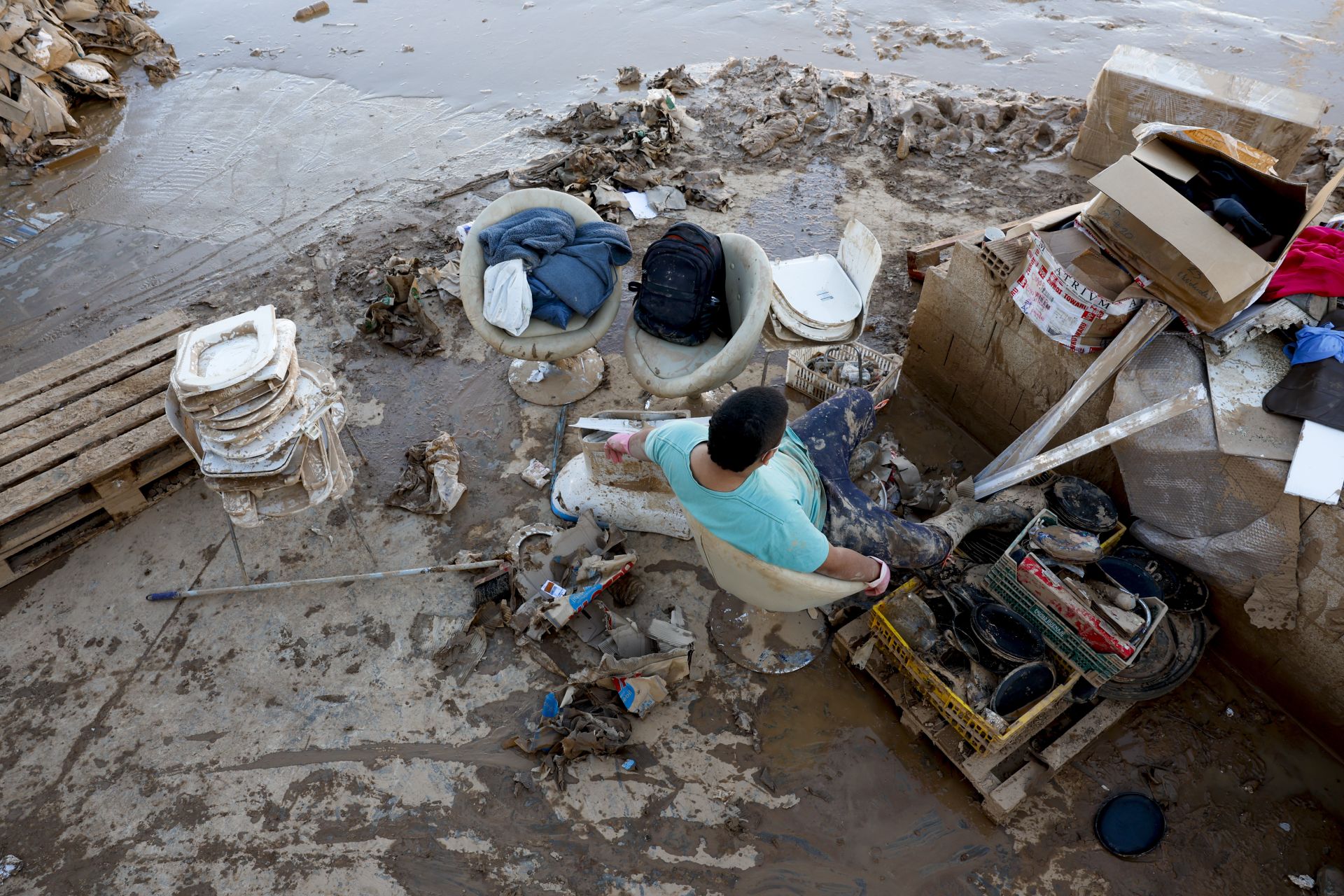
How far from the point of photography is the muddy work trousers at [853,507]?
3059 millimetres

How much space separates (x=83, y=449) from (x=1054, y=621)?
Result: 209 inches

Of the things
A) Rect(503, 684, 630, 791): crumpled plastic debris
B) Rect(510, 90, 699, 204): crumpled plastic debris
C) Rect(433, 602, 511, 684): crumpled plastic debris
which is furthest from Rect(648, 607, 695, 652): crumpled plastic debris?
Rect(510, 90, 699, 204): crumpled plastic debris

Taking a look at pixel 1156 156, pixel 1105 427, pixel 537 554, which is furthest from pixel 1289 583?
pixel 537 554

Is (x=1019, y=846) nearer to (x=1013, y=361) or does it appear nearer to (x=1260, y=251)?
(x=1013, y=361)

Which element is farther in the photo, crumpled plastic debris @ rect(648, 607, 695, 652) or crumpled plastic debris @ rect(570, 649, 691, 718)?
crumpled plastic debris @ rect(648, 607, 695, 652)

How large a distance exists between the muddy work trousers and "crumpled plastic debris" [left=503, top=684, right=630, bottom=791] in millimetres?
1342

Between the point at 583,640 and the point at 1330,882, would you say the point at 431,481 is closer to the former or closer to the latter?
the point at 583,640

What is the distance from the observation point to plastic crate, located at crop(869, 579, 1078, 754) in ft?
9.38

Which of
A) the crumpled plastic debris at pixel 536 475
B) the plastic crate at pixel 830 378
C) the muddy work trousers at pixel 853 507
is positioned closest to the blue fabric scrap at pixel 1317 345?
the muddy work trousers at pixel 853 507

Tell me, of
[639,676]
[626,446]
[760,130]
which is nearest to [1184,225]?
[626,446]

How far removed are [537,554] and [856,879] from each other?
2165mm

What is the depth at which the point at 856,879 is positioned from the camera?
112 inches

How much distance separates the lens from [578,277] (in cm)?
407

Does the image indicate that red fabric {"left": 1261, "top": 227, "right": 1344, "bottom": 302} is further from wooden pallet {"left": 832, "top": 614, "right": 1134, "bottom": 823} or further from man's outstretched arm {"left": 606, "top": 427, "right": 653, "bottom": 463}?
man's outstretched arm {"left": 606, "top": 427, "right": 653, "bottom": 463}
